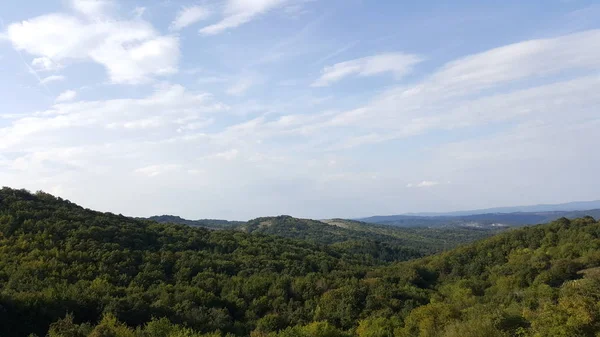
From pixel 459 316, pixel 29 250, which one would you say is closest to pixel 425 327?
pixel 459 316

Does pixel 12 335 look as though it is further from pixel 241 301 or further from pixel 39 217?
pixel 39 217

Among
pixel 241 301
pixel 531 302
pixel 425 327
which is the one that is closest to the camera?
pixel 425 327

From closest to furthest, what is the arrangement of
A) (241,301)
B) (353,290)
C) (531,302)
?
1. (531,302)
2. (241,301)
3. (353,290)

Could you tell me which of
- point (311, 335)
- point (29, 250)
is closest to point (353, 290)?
point (311, 335)

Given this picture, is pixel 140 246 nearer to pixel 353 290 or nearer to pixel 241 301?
pixel 241 301

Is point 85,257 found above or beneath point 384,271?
above

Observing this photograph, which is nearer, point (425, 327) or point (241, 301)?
point (425, 327)

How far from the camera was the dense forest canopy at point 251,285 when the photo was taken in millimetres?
23406

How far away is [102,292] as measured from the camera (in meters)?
31.4

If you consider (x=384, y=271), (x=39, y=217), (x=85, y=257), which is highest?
(x=39, y=217)

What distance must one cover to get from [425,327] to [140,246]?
118 feet

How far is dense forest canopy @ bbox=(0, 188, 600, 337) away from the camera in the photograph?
76.8 feet

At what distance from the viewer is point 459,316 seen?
2639cm

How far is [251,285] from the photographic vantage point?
39938 millimetres
